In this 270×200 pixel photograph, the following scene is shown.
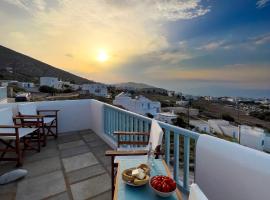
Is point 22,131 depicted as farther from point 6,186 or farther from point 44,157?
point 6,186

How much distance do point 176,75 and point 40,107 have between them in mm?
7648

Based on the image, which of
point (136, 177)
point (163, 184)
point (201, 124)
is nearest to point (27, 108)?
point (136, 177)

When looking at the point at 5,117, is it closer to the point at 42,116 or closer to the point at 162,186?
the point at 42,116

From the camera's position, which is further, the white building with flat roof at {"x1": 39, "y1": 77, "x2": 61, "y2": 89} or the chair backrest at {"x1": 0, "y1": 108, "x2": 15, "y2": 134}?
the white building with flat roof at {"x1": 39, "y1": 77, "x2": 61, "y2": 89}

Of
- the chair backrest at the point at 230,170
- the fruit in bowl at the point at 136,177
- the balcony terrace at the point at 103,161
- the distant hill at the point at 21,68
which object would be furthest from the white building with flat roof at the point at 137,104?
the distant hill at the point at 21,68

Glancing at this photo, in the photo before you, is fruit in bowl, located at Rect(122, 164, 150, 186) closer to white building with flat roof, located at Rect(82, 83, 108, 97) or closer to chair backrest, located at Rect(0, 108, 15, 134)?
chair backrest, located at Rect(0, 108, 15, 134)

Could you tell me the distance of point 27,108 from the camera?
435 centimetres

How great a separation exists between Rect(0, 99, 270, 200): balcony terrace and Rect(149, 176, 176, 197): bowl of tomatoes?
58 cm

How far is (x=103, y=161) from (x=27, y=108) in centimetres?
245

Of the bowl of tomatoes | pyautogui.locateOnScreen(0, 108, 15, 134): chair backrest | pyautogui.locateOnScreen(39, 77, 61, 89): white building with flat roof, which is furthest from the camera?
pyautogui.locateOnScreen(39, 77, 61, 89): white building with flat roof

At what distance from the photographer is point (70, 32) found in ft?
20.5

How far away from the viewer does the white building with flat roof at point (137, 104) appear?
14.3 meters

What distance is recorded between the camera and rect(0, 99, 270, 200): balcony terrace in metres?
1.45

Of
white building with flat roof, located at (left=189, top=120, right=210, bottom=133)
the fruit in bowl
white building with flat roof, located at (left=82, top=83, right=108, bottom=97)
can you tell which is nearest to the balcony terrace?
the fruit in bowl
